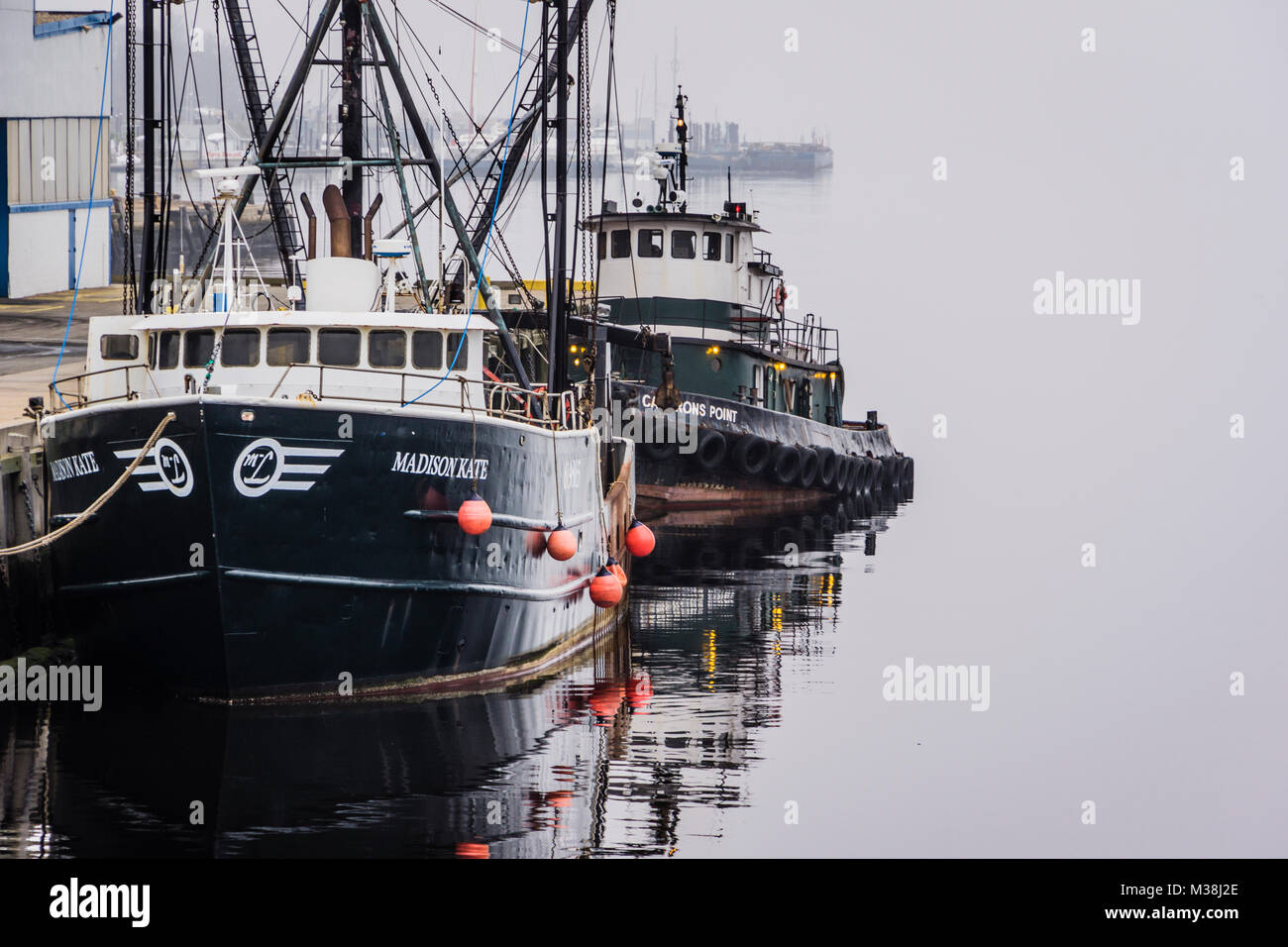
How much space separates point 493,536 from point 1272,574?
1852 cm

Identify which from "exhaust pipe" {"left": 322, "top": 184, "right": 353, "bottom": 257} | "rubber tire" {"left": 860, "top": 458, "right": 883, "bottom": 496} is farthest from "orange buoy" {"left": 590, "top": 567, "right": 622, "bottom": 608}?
"rubber tire" {"left": 860, "top": 458, "right": 883, "bottom": 496}

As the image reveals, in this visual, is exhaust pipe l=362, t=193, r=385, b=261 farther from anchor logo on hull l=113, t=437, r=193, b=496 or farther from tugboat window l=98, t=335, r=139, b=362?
anchor logo on hull l=113, t=437, r=193, b=496

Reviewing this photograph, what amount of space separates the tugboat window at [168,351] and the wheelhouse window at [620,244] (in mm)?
23242

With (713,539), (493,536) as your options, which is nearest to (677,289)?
(713,539)

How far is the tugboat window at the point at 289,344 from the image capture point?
18.3m

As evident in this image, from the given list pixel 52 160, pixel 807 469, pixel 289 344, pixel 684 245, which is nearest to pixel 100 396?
pixel 289 344

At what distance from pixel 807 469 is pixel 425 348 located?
23.2 meters

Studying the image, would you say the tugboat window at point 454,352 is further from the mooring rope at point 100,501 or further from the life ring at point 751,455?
the life ring at point 751,455

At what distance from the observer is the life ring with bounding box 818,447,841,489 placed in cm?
4178

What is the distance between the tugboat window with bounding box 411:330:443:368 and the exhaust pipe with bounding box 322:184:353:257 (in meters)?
1.56
